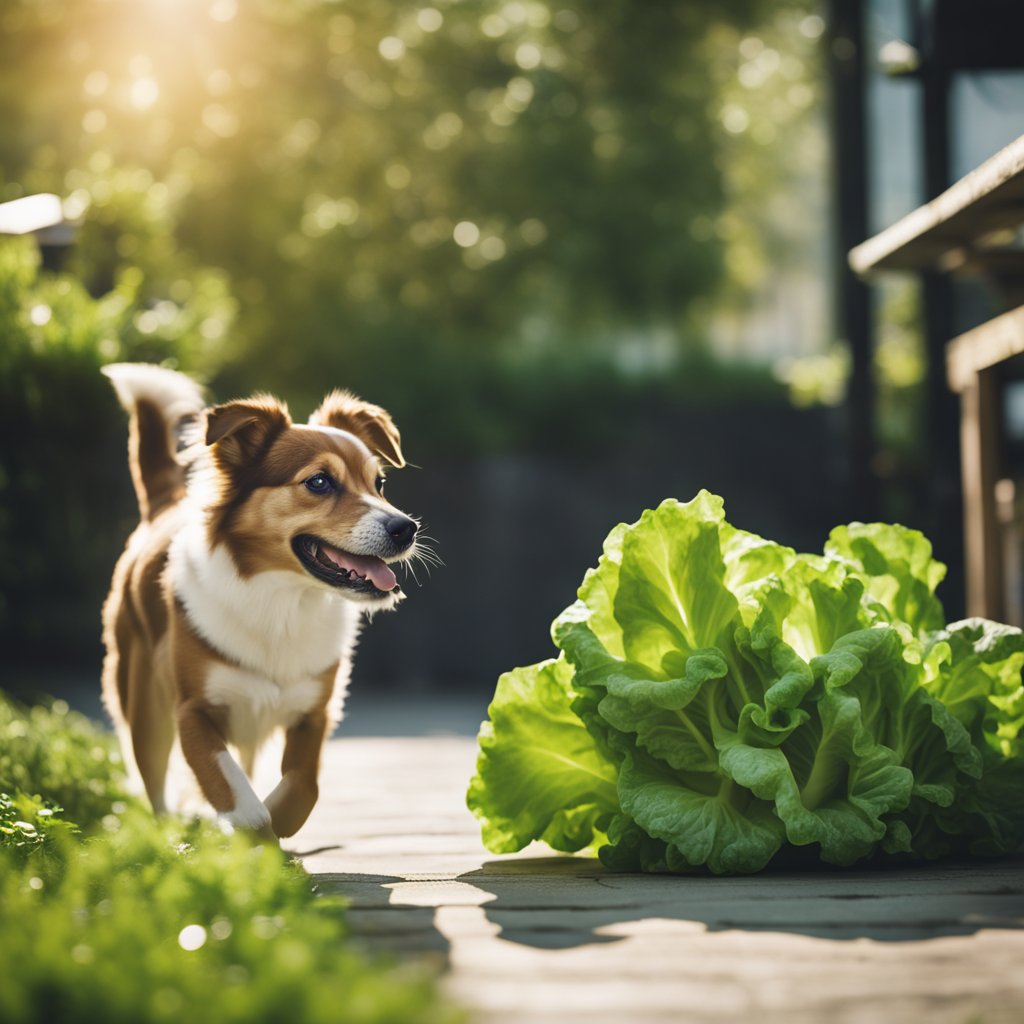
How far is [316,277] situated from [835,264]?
660 cm

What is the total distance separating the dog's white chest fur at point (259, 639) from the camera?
421 centimetres

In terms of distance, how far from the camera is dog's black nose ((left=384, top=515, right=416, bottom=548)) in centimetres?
413

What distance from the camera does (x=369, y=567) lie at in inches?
165

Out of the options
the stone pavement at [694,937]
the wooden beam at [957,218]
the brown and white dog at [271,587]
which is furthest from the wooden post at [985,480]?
the brown and white dog at [271,587]

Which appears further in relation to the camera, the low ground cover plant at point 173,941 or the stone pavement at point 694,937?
the stone pavement at point 694,937

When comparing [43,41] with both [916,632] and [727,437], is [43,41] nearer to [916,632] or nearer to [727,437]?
[727,437]

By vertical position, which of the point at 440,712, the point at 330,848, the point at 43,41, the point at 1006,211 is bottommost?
the point at 440,712

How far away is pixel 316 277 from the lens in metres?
15.7

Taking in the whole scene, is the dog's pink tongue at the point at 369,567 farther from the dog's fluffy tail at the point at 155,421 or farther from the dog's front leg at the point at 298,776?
the dog's fluffy tail at the point at 155,421

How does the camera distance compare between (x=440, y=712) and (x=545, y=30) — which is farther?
(x=545, y=30)

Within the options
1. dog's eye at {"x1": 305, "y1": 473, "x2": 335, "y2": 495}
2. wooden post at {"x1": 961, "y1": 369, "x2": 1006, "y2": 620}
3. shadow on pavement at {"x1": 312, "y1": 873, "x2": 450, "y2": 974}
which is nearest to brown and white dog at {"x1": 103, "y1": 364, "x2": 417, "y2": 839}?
dog's eye at {"x1": 305, "y1": 473, "x2": 335, "y2": 495}

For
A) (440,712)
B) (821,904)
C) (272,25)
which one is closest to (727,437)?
(440,712)

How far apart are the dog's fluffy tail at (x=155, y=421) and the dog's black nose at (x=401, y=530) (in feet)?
4.32

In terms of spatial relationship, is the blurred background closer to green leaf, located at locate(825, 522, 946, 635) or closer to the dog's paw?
the dog's paw
